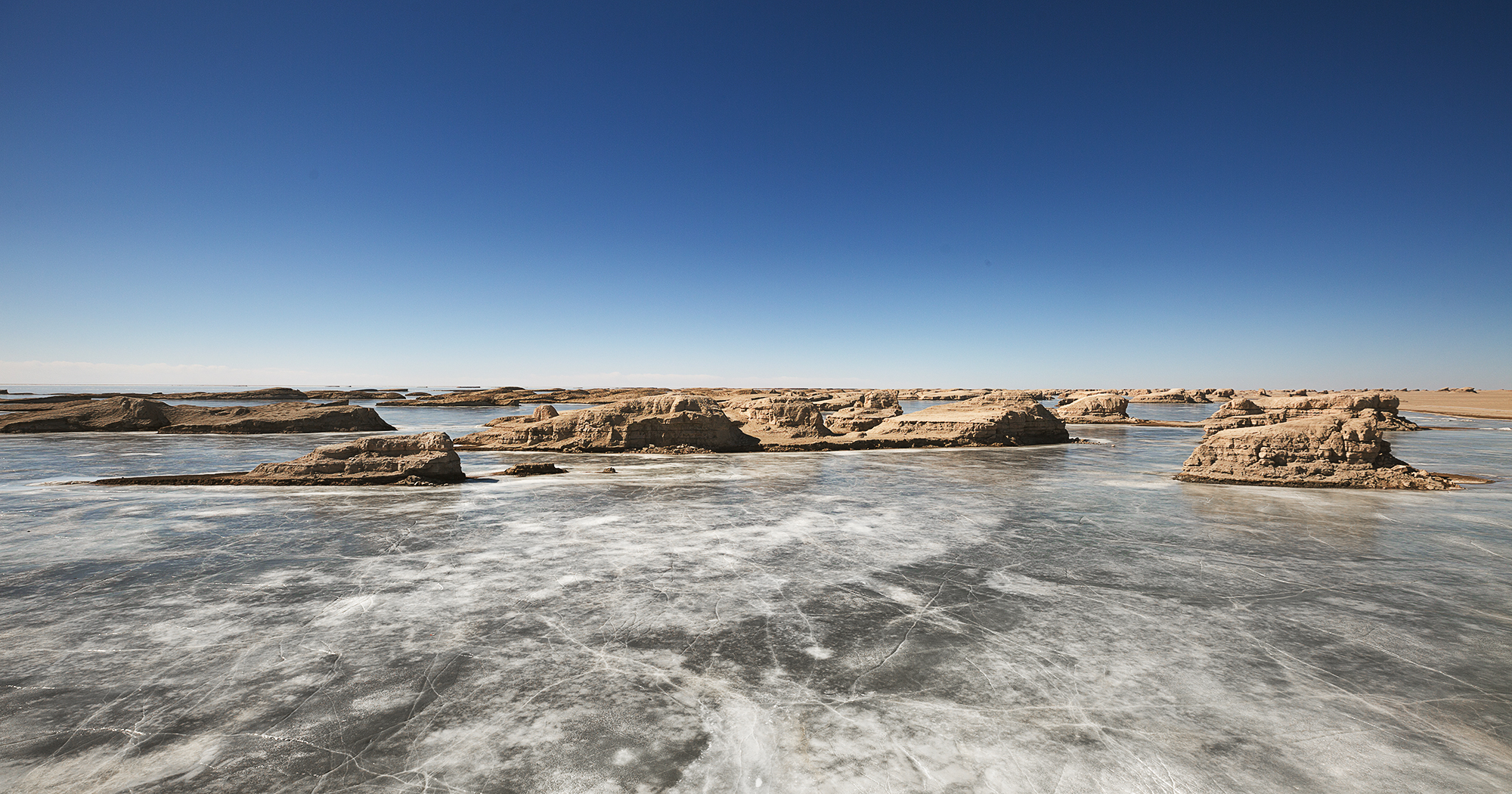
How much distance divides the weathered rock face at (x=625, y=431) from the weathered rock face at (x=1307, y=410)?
59.1 feet

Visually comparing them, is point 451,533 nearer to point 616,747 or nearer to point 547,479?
point 547,479

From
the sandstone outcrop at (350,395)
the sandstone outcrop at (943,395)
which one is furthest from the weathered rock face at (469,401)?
the sandstone outcrop at (943,395)

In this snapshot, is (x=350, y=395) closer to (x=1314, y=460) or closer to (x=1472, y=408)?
(x=1314, y=460)

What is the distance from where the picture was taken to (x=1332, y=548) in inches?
321

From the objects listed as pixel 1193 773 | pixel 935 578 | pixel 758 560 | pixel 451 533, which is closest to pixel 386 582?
pixel 451 533

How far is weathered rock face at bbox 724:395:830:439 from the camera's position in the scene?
25.5m

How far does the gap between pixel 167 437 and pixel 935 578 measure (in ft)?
107

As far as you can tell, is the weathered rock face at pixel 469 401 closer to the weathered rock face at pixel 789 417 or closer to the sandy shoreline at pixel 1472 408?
the weathered rock face at pixel 789 417

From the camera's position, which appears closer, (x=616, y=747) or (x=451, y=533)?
(x=616, y=747)

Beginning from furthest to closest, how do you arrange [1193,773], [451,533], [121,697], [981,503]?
[981,503]
[451,533]
[121,697]
[1193,773]

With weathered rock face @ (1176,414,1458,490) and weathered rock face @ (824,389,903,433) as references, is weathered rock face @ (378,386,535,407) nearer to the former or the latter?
weathered rock face @ (824,389,903,433)

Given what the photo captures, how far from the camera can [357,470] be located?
13156 millimetres

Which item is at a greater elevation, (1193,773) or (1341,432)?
(1341,432)

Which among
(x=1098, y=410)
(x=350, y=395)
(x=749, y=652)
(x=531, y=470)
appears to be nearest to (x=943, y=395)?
(x=1098, y=410)
